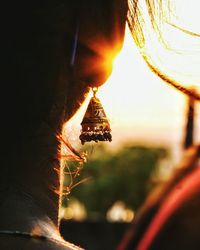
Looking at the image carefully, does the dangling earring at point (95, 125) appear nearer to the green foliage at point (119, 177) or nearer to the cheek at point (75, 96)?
the cheek at point (75, 96)

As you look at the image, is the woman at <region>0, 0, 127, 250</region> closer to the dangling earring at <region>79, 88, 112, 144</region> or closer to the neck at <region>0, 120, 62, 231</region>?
the neck at <region>0, 120, 62, 231</region>

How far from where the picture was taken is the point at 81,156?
6.49 feet

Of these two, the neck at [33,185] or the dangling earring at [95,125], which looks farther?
the dangling earring at [95,125]

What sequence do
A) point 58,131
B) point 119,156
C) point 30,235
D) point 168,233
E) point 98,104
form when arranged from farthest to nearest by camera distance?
point 119,156, point 168,233, point 98,104, point 58,131, point 30,235

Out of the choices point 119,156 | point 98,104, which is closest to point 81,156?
point 98,104

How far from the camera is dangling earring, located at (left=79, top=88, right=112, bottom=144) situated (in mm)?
1958

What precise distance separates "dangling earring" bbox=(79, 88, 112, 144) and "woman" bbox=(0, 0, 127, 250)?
296 millimetres

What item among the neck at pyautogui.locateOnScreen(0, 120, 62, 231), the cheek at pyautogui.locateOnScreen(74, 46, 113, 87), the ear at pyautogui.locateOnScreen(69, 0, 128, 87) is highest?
the ear at pyautogui.locateOnScreen(69, 0, 128, 87)

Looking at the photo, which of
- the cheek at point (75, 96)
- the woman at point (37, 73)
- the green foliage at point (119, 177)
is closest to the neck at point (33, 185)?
the woman at point (37, 73)

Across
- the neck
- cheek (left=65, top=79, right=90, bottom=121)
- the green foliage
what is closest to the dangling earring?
cheek (left=65, top=79, right=90, bottom=121)

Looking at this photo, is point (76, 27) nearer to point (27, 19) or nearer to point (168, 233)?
point (27, 19)

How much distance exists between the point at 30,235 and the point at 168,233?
29.5 feet

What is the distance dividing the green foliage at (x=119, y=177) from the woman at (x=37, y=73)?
46543 millimetres

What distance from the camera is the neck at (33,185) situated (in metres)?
1.56
